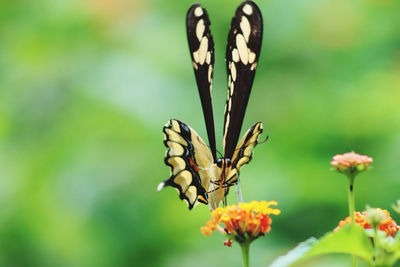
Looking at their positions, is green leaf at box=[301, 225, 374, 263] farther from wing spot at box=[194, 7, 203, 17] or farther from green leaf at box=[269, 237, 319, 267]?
wing spot at box=[194, 7, 203, 17]

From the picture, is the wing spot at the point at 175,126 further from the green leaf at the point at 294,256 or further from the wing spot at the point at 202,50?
the green leaf at the point at 294,256

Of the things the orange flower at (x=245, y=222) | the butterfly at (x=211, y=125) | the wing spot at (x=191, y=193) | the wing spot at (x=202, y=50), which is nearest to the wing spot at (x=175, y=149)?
the butterfly at (x=211, y=125)

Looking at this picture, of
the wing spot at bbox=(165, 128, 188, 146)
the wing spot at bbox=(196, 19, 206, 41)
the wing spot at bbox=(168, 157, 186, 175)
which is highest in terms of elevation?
the wing spot at bbox=(196, 19, 206, 41)

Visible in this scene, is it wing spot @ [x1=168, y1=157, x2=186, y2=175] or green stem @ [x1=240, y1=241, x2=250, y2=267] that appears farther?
wing spot @ [x1=168, y1=157, x2=186, y2=175]

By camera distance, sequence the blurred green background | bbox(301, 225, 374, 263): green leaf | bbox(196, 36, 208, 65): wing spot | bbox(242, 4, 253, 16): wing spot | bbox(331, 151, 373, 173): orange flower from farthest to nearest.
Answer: the blurred green background < bbox(196, 36, 208, 65): wing spot < bbox(242, 4, 253, 16): wing spot < bbox(331, 151, 373, 173): orange flower < bbox(301, 225, 374, 263): green leaf

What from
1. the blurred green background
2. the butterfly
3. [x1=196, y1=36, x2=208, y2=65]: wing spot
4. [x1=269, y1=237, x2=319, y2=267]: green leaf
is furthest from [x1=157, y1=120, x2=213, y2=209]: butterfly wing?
the blurred green background

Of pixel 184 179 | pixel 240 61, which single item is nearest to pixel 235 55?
pixel 240 61

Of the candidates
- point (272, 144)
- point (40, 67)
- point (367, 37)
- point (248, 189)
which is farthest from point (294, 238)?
point (40, 67)

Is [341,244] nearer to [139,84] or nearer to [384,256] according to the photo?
[384,256]
